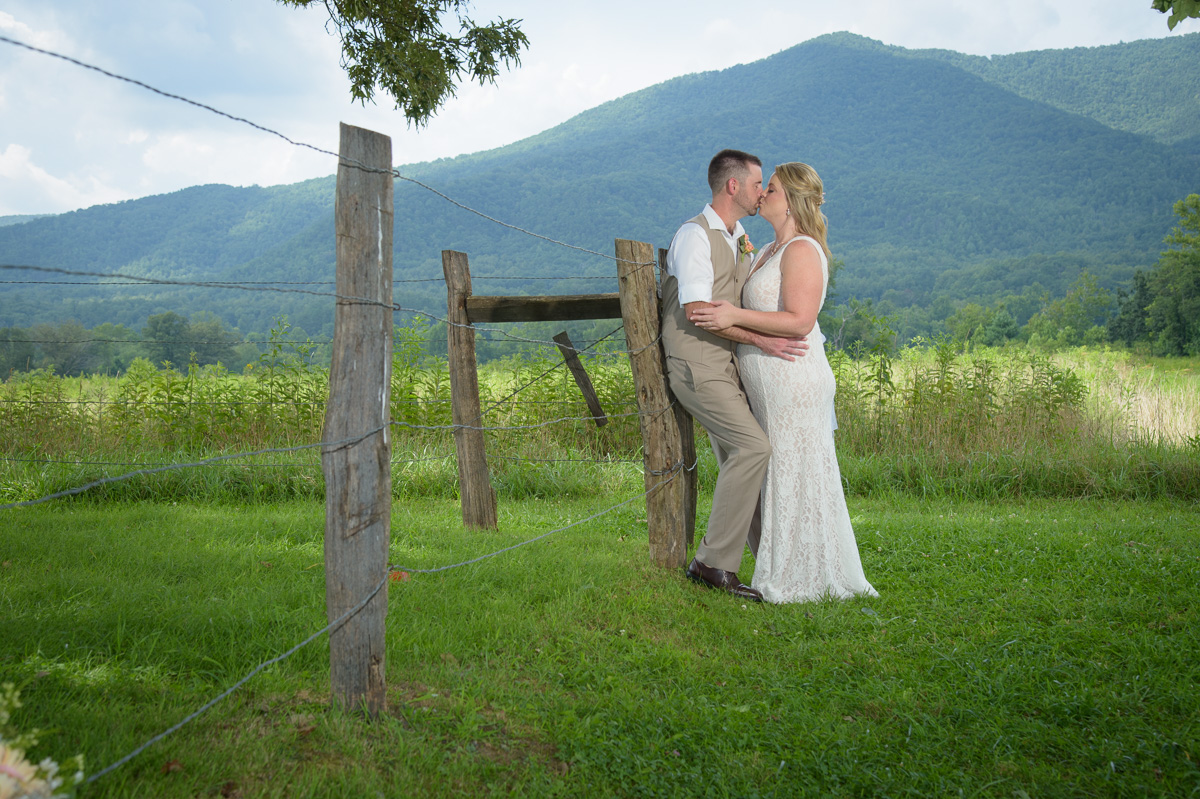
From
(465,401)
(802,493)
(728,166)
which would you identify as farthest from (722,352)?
(465,401)

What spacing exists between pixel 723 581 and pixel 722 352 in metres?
1.38

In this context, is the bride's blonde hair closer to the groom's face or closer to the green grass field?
the groom's face

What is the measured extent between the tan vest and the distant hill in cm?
2188

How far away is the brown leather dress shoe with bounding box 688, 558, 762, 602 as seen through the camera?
4438 mm

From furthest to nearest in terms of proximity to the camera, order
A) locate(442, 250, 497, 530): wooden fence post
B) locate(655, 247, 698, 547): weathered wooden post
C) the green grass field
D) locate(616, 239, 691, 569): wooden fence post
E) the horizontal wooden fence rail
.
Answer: locate(442, 250, 497, 530): wooden fence post, the horizontal wooden fence rail, locate(655, 247, 698, 547): weathered wooden post, locate(616, 239, 691, 569): wooden fence post, the green grass field

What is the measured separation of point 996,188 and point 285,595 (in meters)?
175

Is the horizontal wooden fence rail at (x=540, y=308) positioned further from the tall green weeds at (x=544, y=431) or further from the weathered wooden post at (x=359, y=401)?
the weathered wooden post at (x=359, y=401)

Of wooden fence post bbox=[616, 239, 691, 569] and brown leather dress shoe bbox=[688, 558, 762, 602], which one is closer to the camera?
brown leather dress shoe bbox=[688, 558, 762, 602]

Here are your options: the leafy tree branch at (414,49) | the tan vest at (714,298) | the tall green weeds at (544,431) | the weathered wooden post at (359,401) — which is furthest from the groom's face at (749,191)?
the leafy tree branch at (414,49)

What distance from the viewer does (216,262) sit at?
332 feet

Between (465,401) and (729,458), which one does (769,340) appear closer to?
(729,458)

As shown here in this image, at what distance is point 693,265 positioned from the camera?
445 centimetres

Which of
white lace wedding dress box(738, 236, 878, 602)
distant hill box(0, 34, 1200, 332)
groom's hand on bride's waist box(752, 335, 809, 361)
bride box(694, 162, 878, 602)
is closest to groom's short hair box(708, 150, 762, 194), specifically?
bride box(694, 162, 878, 602)

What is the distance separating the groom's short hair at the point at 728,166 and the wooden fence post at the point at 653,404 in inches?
22.7
